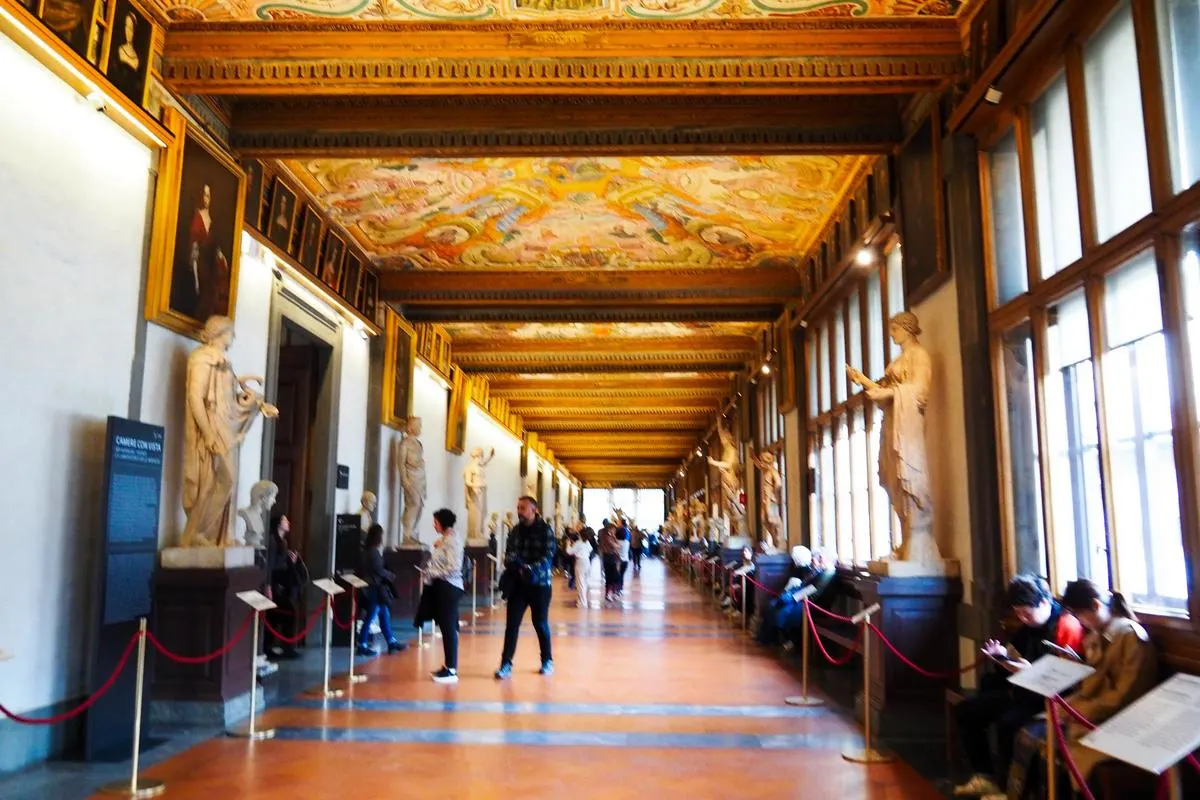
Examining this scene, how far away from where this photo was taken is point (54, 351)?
20.4 ft

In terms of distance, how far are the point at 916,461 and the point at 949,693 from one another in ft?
6.24

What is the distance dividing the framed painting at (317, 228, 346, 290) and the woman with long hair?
10.6 ft

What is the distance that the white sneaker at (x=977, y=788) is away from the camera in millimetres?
5352

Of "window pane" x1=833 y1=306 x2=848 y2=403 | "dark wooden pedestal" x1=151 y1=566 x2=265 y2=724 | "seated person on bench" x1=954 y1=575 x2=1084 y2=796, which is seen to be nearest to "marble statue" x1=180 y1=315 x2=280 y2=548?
"dark wooden pedestal" x1=151 y1=566 x2=265 y2=724

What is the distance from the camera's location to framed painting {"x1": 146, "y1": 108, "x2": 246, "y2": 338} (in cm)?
743

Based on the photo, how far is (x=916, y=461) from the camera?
24.0ft

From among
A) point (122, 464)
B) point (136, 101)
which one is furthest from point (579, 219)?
point (122, 464)

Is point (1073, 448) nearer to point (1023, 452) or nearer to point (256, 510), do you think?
point (1023, 452)

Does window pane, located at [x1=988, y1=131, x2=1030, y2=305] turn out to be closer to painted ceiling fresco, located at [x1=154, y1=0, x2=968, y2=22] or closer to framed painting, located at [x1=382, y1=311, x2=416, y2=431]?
painted ceiling fresco, located at [x1=154, y1=0, x2=968, y2=22]

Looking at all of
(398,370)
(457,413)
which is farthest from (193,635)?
(457,413)

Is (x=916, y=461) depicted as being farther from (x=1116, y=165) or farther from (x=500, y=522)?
(x=500, y=522)

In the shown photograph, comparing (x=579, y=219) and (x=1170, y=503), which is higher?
(x=579, y=219)

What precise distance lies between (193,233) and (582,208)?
16.0ft

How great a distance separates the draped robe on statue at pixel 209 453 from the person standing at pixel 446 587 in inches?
88.2
